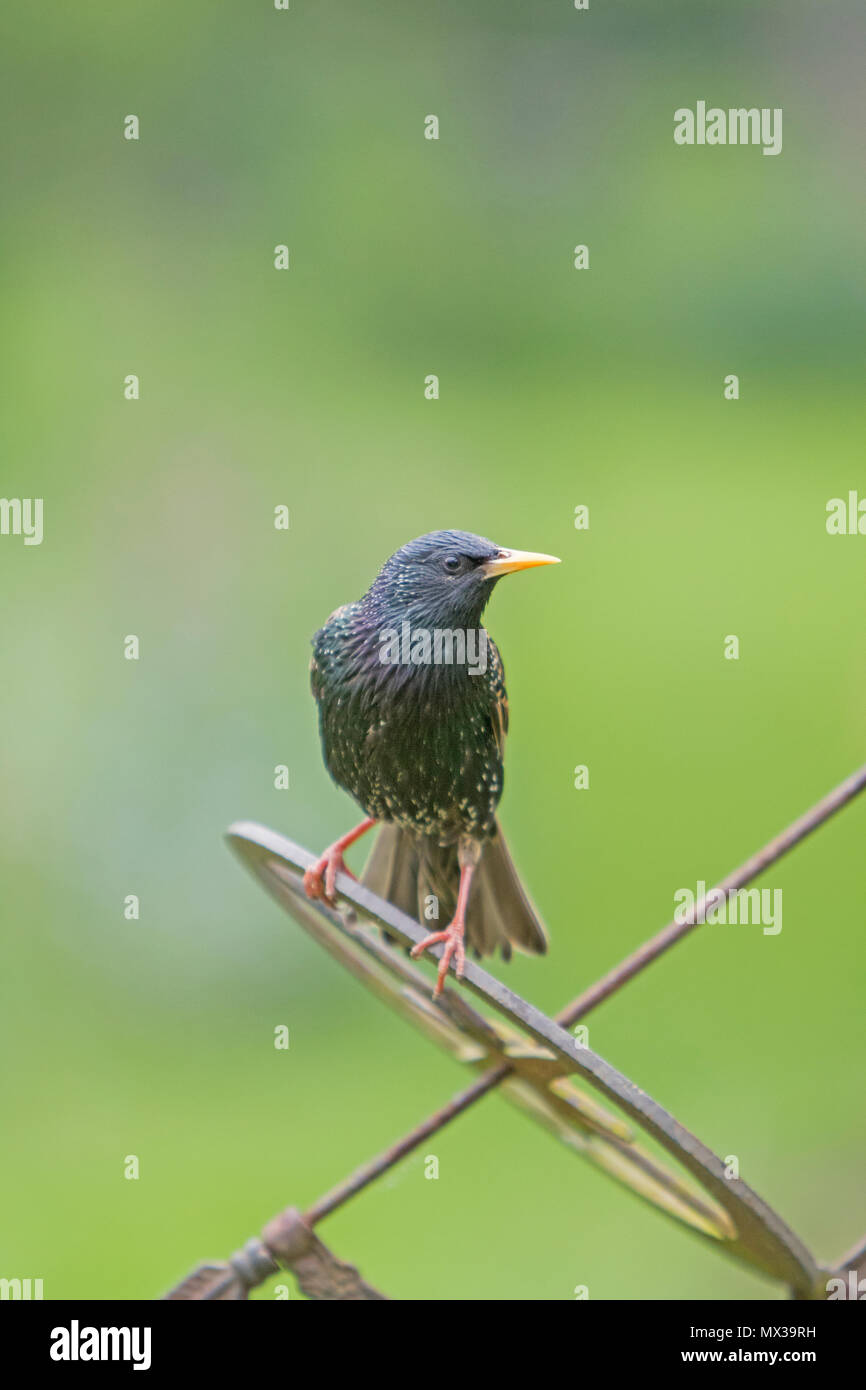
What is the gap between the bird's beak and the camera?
243 cm

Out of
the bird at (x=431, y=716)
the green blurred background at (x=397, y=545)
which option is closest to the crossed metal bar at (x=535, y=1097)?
the bird at (x=431, y=716)

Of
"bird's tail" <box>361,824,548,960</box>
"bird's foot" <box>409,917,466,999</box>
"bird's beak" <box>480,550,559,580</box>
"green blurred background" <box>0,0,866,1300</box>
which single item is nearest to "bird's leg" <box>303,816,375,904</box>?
"bird's foot" <box>409,917,466,999</box>

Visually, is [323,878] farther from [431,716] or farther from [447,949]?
[431,716]

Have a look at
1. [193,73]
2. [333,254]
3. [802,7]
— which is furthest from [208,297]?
[802,7]

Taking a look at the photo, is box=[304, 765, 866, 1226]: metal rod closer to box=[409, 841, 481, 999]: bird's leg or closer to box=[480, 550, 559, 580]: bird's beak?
box=[409, 841, 481, 999]: bird's leg

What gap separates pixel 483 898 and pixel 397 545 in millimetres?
2927

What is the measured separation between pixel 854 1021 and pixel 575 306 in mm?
3828

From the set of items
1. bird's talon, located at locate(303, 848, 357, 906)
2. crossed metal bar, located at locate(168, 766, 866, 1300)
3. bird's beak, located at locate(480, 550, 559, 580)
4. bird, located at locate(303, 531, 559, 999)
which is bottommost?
crossed metal bar, located at locate(168, 766, 866, 1300)

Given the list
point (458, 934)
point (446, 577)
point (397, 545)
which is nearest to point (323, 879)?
point (458, 934)

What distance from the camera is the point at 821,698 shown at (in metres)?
5.96

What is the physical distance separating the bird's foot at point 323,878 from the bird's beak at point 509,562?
57 cm

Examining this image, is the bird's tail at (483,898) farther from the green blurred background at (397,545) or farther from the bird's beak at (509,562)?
the green blurred background at (397,545)

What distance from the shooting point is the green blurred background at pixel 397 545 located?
5340 millimetres
